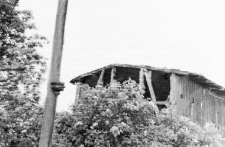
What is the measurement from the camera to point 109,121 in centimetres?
1020

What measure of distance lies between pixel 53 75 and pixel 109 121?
18.3 ft

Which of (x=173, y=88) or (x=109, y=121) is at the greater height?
(x=173, y=88)

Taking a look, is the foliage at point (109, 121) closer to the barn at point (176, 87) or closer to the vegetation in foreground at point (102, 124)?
the vegetation in foreground at point (102, 124)

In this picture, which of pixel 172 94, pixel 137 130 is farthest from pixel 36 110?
pixel 172 94

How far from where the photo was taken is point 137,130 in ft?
34.2

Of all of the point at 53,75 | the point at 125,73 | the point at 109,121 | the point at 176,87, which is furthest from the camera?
the point at 125,73

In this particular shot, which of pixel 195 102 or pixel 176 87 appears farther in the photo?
pixel 195 102

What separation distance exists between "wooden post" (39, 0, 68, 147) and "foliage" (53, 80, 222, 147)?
203 inches

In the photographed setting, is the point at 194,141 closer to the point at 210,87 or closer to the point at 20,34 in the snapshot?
the point at 210,87

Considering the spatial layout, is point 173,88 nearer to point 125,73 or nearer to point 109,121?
point 125,73

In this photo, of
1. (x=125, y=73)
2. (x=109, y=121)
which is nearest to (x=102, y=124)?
(x=109, y=121)

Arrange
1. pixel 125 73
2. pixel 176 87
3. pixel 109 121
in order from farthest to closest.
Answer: pixel 125 73 → pixel 176 87 → pixel 109 121

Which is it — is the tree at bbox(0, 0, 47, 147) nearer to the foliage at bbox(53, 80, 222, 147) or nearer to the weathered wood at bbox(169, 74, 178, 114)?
the foliage at bbox(53, 80, 222, 147)

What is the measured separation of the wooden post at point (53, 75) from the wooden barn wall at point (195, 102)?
35.8ft
